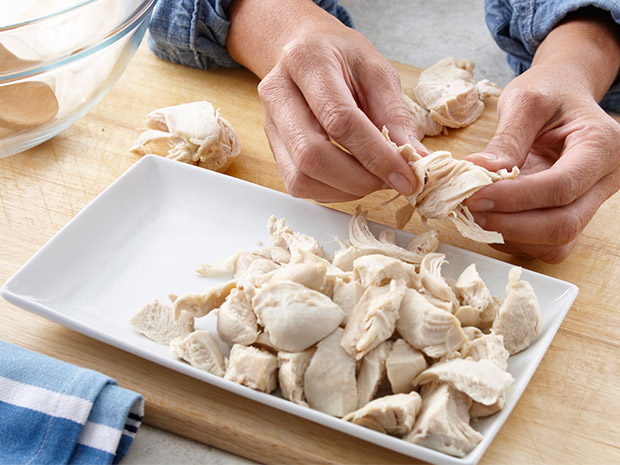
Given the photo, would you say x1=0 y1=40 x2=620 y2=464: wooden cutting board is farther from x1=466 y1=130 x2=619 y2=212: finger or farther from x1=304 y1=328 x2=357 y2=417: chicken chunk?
x1=466 y1=130 x2=619 y2=212: finger

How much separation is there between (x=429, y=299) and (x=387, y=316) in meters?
0.13

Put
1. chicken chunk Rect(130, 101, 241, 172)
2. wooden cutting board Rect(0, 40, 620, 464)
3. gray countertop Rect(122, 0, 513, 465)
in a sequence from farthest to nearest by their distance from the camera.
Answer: gray countertop Rect(122, 0, 513, 465) → chicken chunk Rect(130, 101, 241, 172) → wooden cutting board Rect(0, 40, 620, 464)

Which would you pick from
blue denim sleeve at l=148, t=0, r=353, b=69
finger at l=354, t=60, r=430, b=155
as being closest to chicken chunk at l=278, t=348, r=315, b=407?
finger at l=354, t=60, r=430, b=155

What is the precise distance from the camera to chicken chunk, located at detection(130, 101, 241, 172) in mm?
1642

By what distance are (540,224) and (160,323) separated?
761 mm

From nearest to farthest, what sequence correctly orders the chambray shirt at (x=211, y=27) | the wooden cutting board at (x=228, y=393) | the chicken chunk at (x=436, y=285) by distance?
the wooden cutting board at (x=228, y=393), the chicken chunk at (x=436, y=285), the chambray shirt at (x=211, y=27)

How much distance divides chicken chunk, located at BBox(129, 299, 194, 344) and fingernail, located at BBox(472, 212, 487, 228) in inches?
23.6

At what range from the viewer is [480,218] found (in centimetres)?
138

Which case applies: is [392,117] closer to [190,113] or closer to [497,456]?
[190,113]

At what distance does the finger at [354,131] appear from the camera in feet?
4.27

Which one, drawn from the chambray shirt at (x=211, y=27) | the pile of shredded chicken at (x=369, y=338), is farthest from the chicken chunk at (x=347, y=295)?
the chambray shirt at (x=211, y=27)

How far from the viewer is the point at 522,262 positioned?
149cm

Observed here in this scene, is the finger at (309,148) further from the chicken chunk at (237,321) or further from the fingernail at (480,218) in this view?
the chicken chunk at (237,321)

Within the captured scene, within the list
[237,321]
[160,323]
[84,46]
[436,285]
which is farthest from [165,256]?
[436,285]
